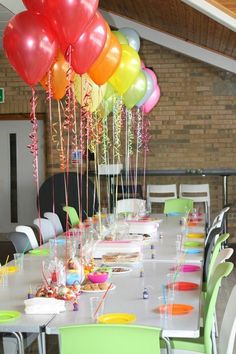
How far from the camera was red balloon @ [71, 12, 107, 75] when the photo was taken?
4.08 metres

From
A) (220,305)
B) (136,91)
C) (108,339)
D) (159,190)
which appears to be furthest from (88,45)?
(159,190)

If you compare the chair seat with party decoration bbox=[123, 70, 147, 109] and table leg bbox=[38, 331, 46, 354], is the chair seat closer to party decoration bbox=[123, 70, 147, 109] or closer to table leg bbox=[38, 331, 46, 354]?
table leg bbox=[38, 331, 46, 354]

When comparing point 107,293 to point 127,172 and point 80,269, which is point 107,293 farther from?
point 127,172

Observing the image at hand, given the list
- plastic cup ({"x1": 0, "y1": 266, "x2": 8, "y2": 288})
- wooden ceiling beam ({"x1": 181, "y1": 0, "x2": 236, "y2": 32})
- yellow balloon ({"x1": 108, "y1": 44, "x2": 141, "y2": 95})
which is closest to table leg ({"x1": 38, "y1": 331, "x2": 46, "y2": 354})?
plastic cup ({"x1": 0, "y1": 266, "x2": 8, "y2": 288})

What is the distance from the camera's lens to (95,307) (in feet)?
10.4

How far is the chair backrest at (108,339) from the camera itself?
8.11 ft

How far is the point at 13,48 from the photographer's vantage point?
149 inches

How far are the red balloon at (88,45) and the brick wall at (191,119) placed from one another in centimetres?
686

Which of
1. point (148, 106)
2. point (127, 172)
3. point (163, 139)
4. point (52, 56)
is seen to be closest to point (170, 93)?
point (163, 139)

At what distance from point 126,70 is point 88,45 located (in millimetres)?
1934

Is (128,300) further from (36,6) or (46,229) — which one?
(46,229)

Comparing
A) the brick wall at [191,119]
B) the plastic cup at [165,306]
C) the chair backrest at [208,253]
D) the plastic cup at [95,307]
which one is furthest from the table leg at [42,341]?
the brick wall at [191,119]

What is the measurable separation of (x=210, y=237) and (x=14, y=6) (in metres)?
3.69

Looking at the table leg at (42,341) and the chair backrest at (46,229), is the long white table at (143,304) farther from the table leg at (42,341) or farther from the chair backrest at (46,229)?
the chair backrest at (46,229)
